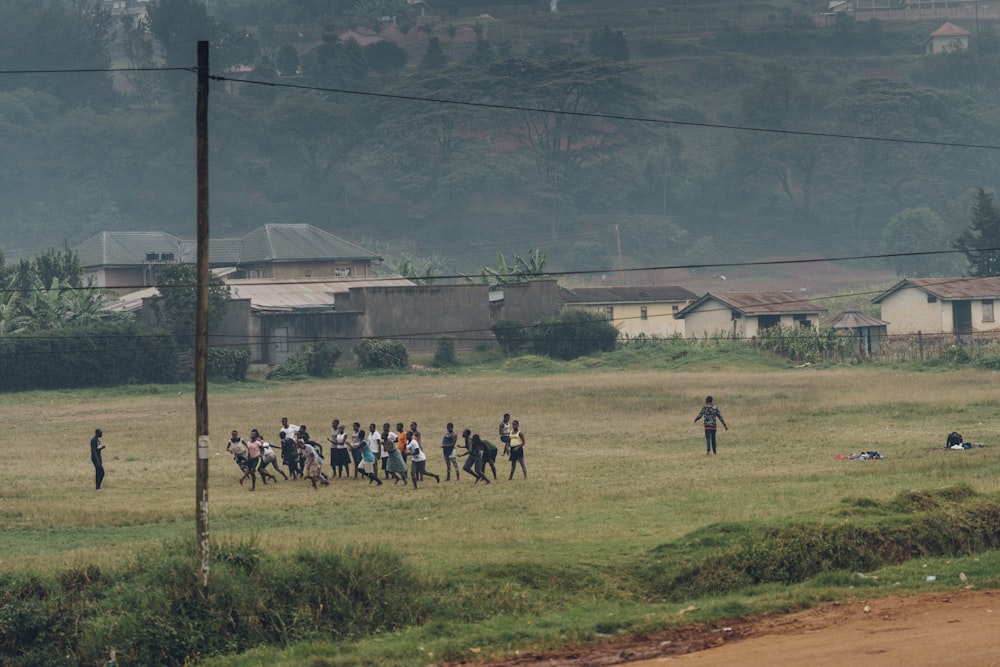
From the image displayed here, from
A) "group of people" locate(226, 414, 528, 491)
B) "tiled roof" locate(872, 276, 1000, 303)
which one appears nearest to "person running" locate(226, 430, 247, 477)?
"group of people" locate(226, 414, 528, 491)

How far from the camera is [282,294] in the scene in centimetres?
8650

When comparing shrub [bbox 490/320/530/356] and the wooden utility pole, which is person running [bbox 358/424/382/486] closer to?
the wooden utility pole

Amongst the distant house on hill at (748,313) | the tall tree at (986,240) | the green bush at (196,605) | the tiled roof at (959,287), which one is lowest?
the green bush at (196,605)

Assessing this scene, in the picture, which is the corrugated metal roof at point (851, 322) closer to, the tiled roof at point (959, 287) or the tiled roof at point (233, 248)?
the tiled roof at point (959, 287)

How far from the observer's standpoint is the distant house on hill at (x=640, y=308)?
95.1 metres

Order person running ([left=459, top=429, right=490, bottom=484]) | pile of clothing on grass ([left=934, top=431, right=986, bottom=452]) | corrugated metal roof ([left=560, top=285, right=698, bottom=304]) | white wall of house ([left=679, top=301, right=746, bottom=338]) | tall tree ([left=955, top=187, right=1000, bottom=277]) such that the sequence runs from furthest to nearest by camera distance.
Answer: corrugated metal roof ([left=560, top=285, right=698, bottom=304]) → tall tree ([left=955, top=187, right=1000, bottom=277]) → white wall of house ([left=679, top=301, right=746, bottom=338]) → pile of clothing on grass ([left=934, top=431, right=986, bottom=452]) → person running ([left=459, top=429, right=490, bottom=484])

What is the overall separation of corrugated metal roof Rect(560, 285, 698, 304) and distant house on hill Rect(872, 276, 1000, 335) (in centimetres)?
1571

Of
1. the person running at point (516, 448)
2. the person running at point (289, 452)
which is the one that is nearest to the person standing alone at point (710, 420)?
the person running at point (516, 448)

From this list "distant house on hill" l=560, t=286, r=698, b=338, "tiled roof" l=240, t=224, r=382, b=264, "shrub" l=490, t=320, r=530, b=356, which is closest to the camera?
"shrub" l=490, t=320, r=530, b=356

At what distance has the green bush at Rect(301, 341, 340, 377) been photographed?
73.8 metres

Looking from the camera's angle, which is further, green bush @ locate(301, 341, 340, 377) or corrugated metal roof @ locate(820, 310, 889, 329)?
corrugated metal roof @ locate(820, 310, 889, 329)

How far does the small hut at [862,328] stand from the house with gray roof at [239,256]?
36777 mm

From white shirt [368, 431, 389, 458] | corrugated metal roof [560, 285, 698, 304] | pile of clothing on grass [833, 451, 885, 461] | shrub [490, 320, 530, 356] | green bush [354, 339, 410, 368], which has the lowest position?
pile of clothing on grass [833, 451, 885, 461]

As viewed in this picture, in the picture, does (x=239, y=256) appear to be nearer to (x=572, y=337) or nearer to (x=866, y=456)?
(x=572, y=337)
